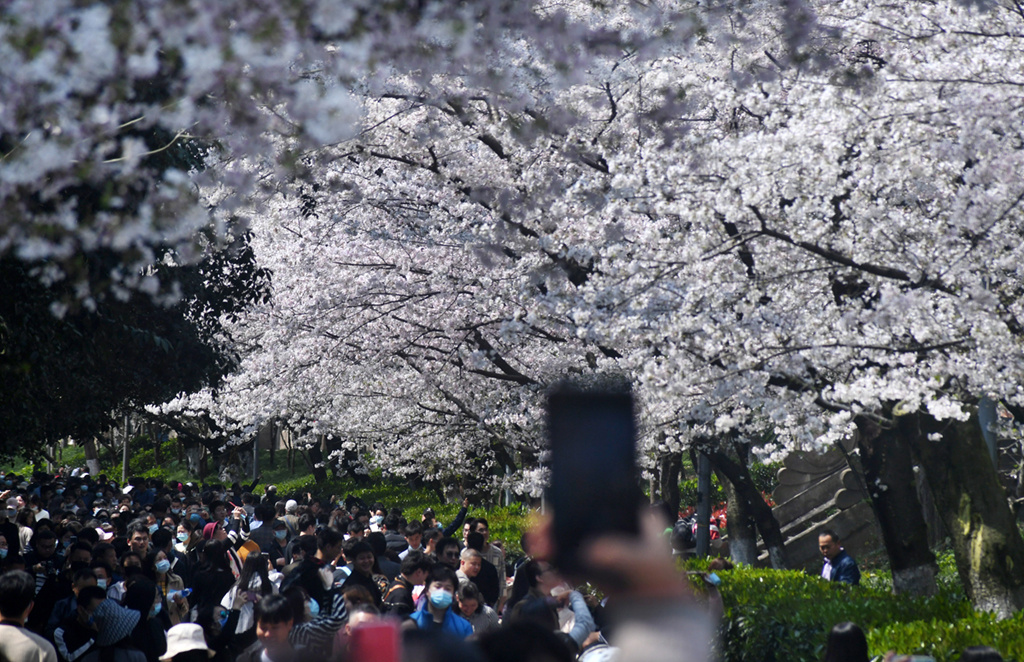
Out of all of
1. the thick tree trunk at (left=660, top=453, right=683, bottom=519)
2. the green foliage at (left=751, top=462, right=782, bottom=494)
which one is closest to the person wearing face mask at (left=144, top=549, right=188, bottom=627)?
the thick tree trunk at (left=660, top=453, right=683, bottom=519)

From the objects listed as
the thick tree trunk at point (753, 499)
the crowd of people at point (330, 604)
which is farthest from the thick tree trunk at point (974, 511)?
the thick tree trunk at point (753, 499)

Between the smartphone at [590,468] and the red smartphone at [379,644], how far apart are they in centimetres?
49

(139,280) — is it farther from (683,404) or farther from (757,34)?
(757,34)

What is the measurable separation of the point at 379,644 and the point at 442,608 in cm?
453

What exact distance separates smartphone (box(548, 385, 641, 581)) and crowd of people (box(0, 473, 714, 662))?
0.07 m

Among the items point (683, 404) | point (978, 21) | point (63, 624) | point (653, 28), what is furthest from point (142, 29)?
point (683, 404)

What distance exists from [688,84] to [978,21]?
3452 millimetres

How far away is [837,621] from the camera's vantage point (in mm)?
8359

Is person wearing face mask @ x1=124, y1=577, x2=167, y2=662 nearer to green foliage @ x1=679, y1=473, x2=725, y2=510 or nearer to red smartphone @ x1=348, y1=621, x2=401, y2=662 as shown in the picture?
red smartphone @ x1=348, y1=621, x2=401, y2=662

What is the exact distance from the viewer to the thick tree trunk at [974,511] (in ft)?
30.7

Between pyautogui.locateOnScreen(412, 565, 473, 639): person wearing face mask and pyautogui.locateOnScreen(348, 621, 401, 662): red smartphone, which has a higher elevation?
pyautogui.locateOnScreen(348, 621, 401, 662): red smartphone

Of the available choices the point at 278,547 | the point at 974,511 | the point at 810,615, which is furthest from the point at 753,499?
the point at 278,547

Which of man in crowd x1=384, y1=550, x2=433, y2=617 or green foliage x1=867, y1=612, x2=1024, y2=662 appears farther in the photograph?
man in crowd x1=384, y1=550, x2=433, y2=617

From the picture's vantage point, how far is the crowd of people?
9.05 ft
